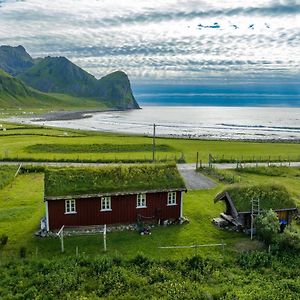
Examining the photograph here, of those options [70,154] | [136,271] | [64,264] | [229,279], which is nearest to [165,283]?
[136,271]

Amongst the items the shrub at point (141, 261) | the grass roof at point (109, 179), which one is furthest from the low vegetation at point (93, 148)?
the shrub at point (141, 261)

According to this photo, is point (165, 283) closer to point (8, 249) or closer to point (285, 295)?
point (285, 295)

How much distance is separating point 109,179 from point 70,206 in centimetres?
408

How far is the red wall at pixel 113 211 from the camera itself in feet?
104

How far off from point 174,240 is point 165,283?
7.31 m

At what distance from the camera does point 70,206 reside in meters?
32.1

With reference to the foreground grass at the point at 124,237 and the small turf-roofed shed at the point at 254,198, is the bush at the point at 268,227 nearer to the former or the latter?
the foreground grass at the point at 124,237

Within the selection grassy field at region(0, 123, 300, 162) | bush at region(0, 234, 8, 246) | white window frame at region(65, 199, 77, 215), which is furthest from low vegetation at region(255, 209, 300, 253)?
grassy field at region(0, 123, 300, 162)

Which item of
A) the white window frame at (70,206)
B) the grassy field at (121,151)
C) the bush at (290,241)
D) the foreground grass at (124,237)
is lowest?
the grassy field at (121,151)

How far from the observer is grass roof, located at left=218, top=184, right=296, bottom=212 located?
32875 mm

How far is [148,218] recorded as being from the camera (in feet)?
111

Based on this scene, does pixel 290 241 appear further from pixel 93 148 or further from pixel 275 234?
pixel 93 148

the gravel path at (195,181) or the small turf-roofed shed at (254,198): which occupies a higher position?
the small turf-roofed shed at (254,198)

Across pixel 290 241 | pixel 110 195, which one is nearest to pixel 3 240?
pixel 110 195
